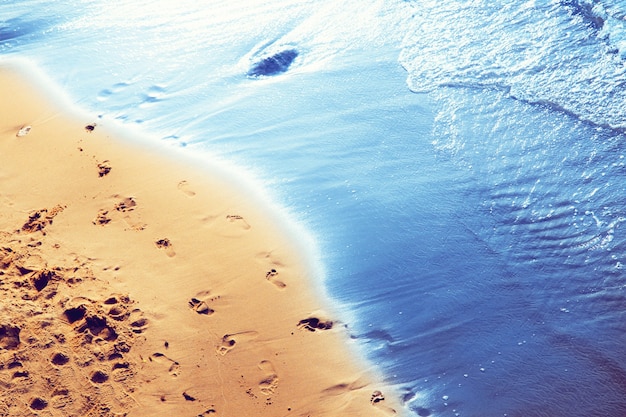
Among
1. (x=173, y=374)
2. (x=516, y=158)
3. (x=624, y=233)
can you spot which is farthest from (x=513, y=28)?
(x=173, y=374)

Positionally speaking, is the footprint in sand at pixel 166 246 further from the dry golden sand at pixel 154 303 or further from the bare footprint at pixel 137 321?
the bare footprint at pixel 137 321

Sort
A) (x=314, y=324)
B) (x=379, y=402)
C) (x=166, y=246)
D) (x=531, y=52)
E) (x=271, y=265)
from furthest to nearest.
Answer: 1. (x=531, y=52)
2. (x=166, y=246)
3. (x=271, y=265)
4. (x=314, y=324)
5. (x=379, y=402)

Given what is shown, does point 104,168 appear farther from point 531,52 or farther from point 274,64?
point 531,52

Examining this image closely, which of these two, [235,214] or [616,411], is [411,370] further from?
[235,214]

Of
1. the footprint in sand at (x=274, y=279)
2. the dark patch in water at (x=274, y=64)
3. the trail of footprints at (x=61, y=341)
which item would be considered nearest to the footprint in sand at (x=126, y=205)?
the trail of footprints at (x=61, y=341)

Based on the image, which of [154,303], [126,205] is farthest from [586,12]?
[154,303]
